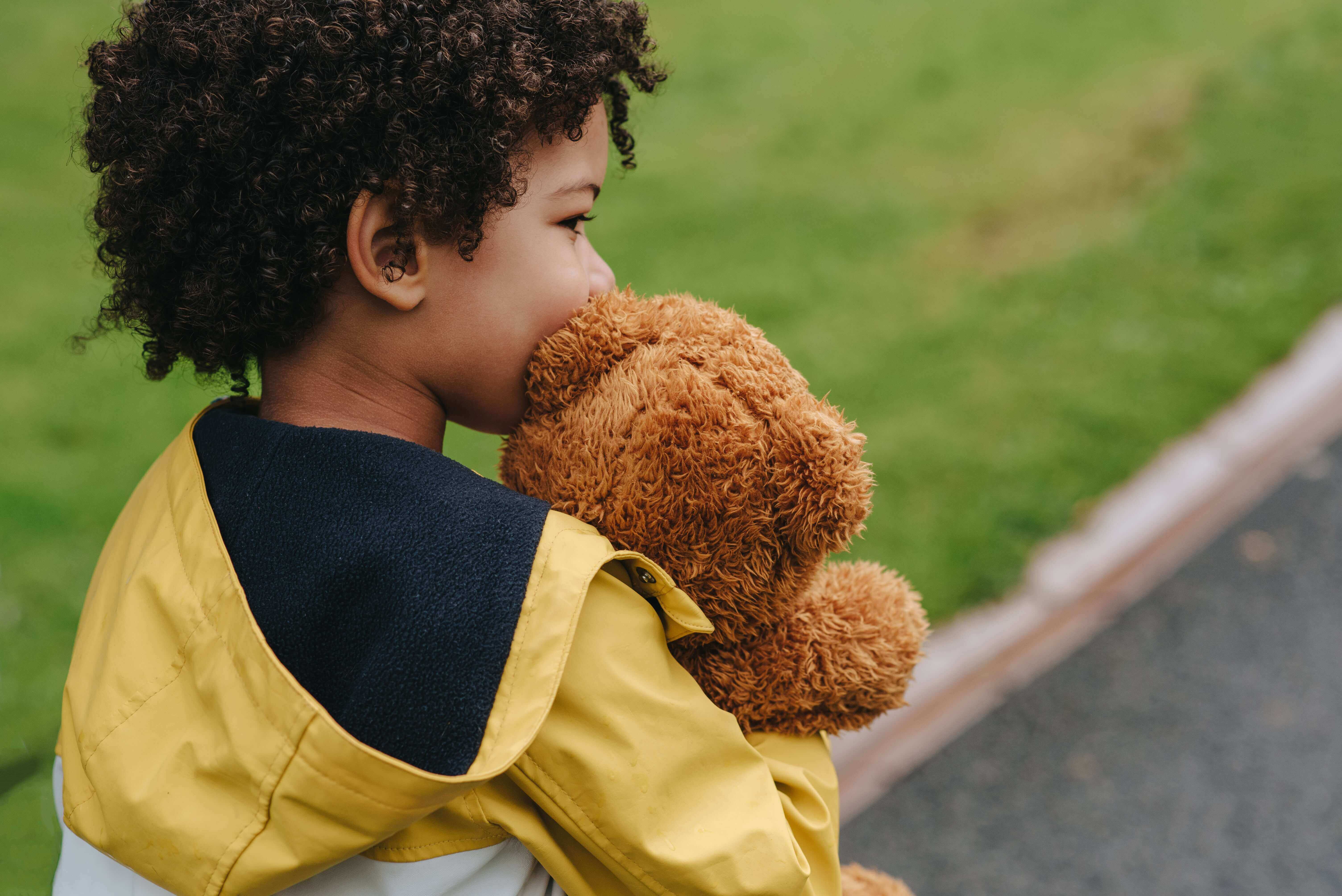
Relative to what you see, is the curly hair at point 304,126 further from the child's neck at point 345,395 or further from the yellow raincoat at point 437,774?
the yellow raincoat at point 437,774

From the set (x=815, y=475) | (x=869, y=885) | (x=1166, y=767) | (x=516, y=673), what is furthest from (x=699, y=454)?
(x=1166, y=767)

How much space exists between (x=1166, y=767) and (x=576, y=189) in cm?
228

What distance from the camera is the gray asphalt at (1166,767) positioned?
8.29ft

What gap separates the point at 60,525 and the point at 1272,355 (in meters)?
4.09

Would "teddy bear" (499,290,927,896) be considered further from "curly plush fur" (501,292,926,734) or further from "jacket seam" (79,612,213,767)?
"jacket seam" (79,612,213,767)

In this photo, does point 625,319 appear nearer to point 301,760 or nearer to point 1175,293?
point 301,760

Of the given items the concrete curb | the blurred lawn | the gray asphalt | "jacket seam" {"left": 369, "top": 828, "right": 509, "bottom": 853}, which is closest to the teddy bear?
"jacket seam" {"left": 369, "top": 828, "right": 509, "bottom": 853}

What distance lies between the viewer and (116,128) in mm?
1273

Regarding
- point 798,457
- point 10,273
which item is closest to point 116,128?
point 798,457

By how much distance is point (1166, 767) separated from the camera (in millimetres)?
2729

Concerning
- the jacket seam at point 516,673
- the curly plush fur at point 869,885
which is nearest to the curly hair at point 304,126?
the jacket seam at point 516,673

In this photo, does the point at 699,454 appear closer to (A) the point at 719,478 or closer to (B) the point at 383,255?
(A) the point at 719,478

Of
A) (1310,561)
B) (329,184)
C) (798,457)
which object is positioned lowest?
(1310,561)

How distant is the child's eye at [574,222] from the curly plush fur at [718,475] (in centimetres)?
12
